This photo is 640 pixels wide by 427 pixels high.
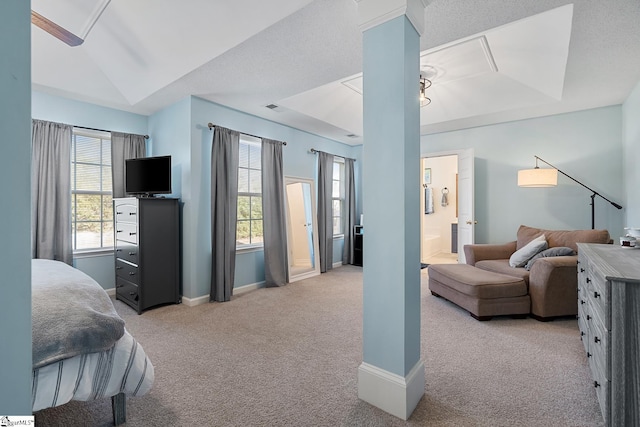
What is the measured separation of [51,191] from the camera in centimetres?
354

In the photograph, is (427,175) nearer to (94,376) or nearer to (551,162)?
(551,162)

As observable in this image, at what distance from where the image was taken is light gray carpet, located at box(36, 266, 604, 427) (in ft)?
5.76

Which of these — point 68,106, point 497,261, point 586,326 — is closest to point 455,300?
point 497,261

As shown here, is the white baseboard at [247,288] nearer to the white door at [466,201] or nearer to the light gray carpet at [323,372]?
the light gray carpet at [323,372]

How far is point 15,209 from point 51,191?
394 cm

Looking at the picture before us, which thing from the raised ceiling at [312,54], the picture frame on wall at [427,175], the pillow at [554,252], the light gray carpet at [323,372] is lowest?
the light gray carpet at [323,372]

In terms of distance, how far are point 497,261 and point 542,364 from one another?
77.9 inches

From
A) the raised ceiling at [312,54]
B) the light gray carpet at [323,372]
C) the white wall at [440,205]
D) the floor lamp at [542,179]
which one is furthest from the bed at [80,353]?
the white wall at [440,205]

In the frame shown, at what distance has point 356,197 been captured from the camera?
6586mm

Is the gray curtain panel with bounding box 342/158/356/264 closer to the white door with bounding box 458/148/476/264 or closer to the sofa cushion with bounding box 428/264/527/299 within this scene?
the white door with bounding box 458/148/476/264

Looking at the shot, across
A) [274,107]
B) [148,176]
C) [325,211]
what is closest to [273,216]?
[325,211]

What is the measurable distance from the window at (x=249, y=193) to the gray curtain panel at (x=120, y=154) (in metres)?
1.41

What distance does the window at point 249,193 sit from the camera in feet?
14.8

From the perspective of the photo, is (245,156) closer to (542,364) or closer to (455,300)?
(455,300)
